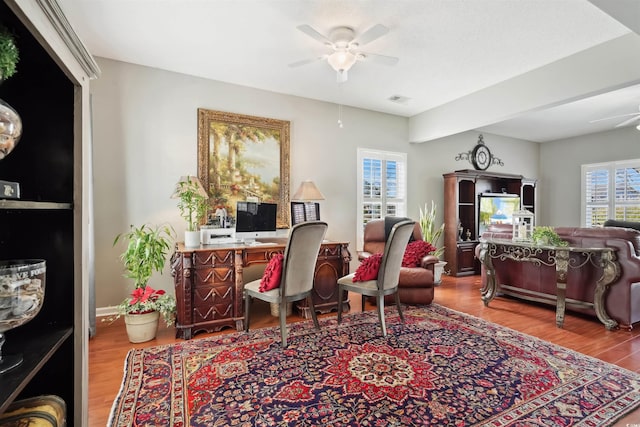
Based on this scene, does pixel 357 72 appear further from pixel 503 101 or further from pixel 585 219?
pixel 585 219

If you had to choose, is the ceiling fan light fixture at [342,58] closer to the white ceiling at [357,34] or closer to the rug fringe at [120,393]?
the white ceiling at [357,34]

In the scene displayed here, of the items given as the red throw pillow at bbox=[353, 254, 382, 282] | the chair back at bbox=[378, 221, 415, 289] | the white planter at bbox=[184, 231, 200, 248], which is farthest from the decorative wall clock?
the white planter at bbox=[184, 231, 200, 248]

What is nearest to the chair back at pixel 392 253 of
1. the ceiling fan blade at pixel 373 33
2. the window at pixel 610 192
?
the ceiling fan blade at pixel 373 33

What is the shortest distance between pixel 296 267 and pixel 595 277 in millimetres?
3129

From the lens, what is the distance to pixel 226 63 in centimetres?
358

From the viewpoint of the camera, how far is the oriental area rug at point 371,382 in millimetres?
1776

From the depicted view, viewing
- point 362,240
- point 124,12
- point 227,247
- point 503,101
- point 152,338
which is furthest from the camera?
point 362,240

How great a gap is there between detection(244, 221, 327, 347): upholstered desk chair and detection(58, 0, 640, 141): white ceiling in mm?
1823

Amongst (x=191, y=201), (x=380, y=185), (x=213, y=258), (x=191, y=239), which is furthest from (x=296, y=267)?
(x=380, y=185)

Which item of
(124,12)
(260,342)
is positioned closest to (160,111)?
(124,12)

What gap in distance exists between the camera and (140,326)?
2809 mm

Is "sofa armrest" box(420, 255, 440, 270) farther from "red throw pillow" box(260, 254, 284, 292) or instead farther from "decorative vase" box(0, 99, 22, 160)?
"decorative vase" box(0, 99, 22, 160)

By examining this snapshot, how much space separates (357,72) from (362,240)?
249cm

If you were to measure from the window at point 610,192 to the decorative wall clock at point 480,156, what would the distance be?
1972 millimetres
